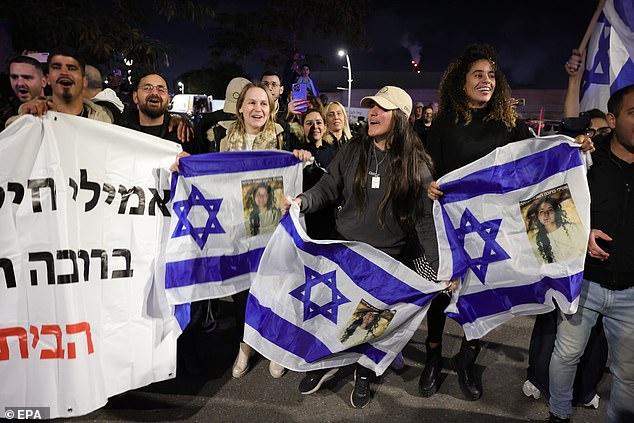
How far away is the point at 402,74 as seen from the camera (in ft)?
161

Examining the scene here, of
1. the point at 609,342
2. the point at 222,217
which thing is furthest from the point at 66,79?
the point at 609,342

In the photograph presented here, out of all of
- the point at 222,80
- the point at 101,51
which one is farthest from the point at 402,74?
the point at 101,51

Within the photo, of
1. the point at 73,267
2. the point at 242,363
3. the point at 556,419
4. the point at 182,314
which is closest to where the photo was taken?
the point at 73,267

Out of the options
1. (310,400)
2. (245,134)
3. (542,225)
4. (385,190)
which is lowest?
(310,400)

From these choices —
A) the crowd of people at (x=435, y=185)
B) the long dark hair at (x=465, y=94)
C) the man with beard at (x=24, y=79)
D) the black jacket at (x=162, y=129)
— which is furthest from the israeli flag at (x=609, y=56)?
the man with beard at (x=24, y=79)

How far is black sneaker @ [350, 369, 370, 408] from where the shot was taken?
10.2 ft

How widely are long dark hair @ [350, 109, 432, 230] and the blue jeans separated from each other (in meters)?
1.09

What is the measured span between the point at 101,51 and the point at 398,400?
391 centimetres

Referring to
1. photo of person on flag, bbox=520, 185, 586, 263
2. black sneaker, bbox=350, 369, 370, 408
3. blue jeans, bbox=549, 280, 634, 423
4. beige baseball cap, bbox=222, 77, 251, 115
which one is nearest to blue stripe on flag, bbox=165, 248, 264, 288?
black sneaker, bbox=350, 369, 370, 408

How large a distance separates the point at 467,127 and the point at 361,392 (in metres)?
1.97

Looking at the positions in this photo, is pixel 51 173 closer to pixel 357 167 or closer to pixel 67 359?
pixel 67 359

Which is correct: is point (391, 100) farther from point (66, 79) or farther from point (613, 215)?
point (66, 79)

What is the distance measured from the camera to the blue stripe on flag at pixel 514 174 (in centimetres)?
262

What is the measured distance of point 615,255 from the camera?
8.02 feet
